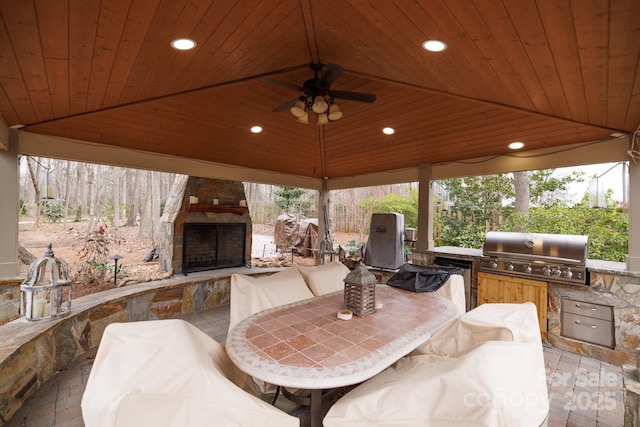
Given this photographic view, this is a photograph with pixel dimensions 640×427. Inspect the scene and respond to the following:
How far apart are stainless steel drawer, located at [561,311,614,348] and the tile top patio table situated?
2092 millimetres

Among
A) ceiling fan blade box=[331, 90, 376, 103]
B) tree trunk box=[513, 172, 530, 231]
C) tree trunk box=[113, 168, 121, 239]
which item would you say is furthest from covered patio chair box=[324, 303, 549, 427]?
tree trunk box=[113, 168, 121, 239]

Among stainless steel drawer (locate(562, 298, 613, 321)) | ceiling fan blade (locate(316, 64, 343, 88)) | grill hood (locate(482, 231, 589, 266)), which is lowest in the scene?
stainless steel drawer (locate(562, 298, 613, 321))

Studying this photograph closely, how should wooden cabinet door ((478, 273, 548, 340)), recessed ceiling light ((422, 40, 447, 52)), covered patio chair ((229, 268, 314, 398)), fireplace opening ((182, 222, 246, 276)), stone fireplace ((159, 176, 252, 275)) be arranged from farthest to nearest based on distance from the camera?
fireplace opening ((182, 222, 246, 276))
stone fireplace ((159, 176, 252, 275))
wooden cabinet door ((478, 273, 548, 340))
covered patio chair ((229, 268, 314, 398))
recessed ceiling light ((422, 40, 447, 52))

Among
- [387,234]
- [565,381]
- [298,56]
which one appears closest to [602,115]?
[565,381]

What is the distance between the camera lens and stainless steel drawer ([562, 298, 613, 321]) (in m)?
3.23

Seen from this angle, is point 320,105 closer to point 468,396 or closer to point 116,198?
point 468,396

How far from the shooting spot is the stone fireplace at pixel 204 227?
4.86 metres

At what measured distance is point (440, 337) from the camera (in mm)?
1889

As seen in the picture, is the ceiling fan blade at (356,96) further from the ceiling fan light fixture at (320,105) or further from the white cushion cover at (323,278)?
the white cushion cover at (323,278)

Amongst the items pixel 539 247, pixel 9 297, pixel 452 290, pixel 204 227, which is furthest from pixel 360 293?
pixel 204 227

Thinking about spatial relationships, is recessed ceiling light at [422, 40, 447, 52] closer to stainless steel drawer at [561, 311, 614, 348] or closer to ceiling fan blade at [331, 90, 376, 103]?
ceiling fan blade at [331, 90, 376, 103]

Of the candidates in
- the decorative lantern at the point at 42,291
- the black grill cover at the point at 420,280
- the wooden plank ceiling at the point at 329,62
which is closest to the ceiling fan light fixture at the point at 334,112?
the wooden plank ceiling at the point at 329,62

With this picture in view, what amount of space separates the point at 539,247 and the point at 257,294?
3.51 metres

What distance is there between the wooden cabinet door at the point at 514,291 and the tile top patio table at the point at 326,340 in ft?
6.27
